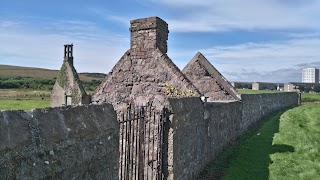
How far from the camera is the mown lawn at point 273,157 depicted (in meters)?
9.09

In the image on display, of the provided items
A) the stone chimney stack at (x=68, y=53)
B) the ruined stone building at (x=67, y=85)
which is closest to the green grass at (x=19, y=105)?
the ruined stone building at (x=67, y=85)

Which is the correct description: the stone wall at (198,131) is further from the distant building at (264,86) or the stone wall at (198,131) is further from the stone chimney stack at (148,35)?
the distant building at (264,86)

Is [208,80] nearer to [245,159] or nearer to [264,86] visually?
[245,159]

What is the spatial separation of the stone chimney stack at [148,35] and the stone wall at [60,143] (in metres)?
5.32

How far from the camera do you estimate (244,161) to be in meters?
10.2

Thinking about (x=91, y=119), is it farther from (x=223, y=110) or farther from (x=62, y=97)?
(x=62, y=97)

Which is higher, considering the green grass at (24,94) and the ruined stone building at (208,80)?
the ruined stone building at (208,80)

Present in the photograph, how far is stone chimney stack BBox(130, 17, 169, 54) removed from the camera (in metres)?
9.20

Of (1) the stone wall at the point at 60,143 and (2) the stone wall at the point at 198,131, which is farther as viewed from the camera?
(2) the stone wall at the point at 198,131

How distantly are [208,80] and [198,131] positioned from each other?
7.28 metres

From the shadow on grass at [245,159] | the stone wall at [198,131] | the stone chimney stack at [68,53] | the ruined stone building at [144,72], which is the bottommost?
the shadow on grass at [245,159]

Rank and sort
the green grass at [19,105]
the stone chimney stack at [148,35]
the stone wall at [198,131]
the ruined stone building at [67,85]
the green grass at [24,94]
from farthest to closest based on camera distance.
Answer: the green grass at [24,94]
the green grass at [19,105]
the ruined stone building at [67,85]
the stone chimney stack at [148,35]
the stone wall at [198,131]

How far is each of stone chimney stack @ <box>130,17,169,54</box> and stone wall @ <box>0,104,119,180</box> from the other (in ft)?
17.4

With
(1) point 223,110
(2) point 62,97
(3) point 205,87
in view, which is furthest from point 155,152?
(2) point 62,97
